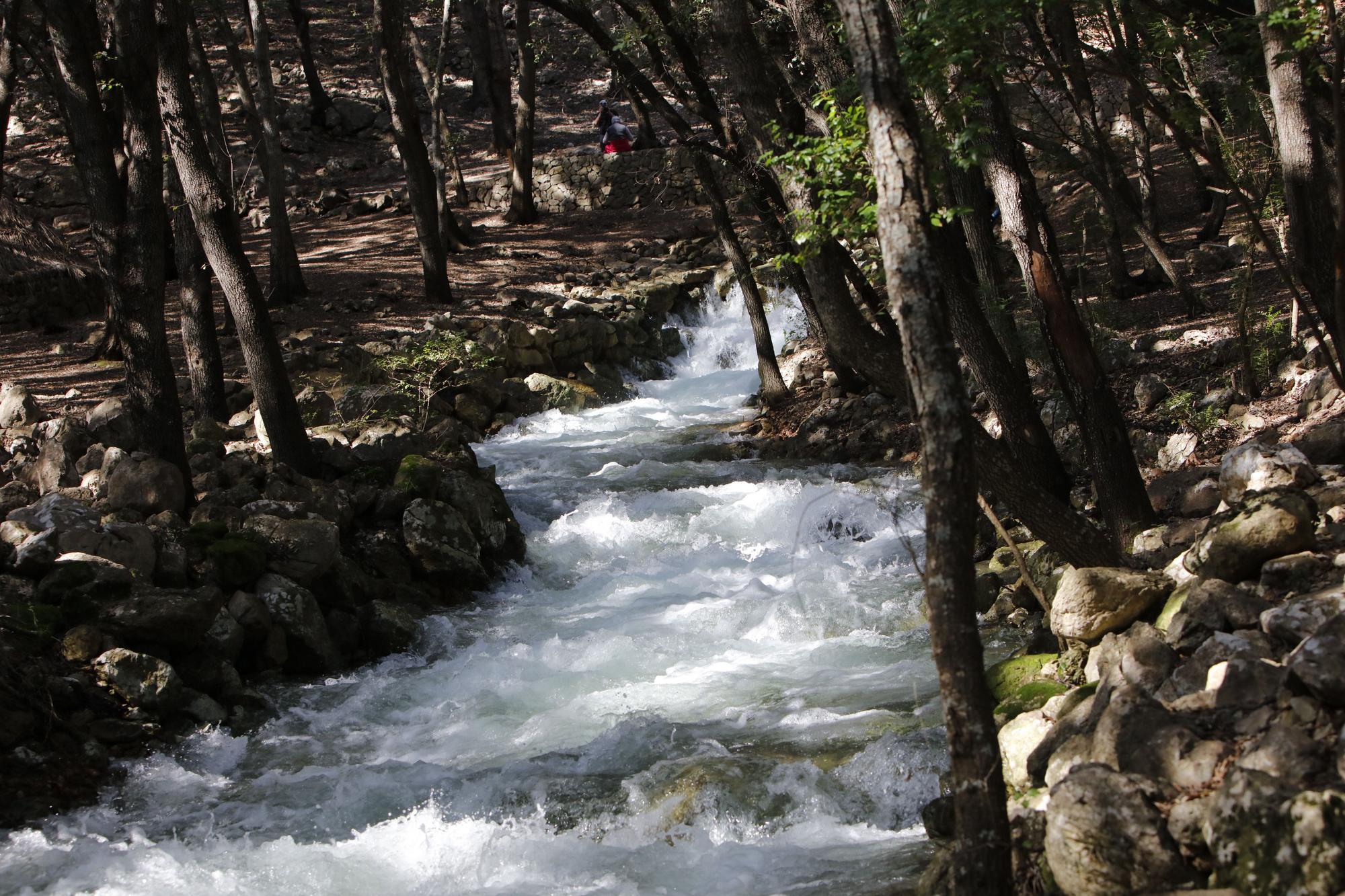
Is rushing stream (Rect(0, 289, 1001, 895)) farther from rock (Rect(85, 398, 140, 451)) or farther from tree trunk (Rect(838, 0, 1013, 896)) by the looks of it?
rock (Rect(85, 398, 140, 451))

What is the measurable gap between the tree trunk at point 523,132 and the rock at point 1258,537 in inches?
613

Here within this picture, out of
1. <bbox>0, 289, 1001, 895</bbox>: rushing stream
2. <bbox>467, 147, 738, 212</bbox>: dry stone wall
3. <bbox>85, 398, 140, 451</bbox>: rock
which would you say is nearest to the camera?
<bbox>0, 289, 1001, 895</bbox>: rushing stream

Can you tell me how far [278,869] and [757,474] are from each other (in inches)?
313

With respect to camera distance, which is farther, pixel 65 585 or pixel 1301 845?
pixel 65 585

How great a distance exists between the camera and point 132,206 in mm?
9164

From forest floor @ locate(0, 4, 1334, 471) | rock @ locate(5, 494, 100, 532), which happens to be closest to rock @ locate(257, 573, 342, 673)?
rock @ locate(5, 494, 100, 532)

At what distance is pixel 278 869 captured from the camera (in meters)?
5.55

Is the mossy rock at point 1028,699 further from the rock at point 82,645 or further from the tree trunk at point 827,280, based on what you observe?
the rock at point 82,645

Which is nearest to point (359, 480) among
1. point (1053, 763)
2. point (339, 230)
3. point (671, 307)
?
point (1053, 763)

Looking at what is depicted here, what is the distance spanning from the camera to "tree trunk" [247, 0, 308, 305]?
17344 millimetres

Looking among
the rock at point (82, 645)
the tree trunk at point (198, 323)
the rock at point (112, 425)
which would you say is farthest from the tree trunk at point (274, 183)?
the rock at point (82, 645)

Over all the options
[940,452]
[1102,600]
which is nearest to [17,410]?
[1102,600]

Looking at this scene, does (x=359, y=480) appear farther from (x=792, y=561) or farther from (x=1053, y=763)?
(x=1053, y=763)

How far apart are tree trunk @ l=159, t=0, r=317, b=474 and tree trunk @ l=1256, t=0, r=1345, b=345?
779cm
